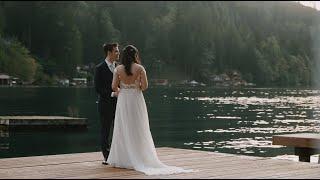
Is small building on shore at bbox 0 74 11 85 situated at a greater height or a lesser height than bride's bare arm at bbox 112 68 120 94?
lesser

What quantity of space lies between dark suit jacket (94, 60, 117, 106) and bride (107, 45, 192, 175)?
1.18 ft

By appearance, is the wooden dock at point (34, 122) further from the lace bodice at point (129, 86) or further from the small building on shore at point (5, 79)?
the small building on shore at point (5, 79)

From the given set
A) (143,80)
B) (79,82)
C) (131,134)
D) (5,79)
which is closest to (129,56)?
(143,80)

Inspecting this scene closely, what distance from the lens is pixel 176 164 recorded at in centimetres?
1014

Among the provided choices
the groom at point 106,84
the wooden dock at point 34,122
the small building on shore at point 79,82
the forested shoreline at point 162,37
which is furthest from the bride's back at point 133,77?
the small building on shore at point 79,82

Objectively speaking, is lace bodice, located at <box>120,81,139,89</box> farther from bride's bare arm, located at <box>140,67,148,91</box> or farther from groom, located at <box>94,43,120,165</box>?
groom, located at <box>94,43,120,165</box>

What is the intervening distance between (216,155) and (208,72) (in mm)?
138078

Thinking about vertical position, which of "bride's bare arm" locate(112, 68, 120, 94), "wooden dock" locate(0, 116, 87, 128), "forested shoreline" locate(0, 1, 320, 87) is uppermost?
"forested shoreline" locate(0, 1, 320, 87)

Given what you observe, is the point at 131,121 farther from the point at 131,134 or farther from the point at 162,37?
the point at 162,37

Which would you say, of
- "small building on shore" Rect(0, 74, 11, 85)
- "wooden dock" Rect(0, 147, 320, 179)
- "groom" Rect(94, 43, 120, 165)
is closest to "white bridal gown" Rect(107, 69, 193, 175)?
"wooden dock" Rect(0, 147, 320, 179)

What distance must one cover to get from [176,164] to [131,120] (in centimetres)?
140

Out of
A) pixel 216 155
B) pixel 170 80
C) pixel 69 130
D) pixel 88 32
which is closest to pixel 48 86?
pixel 88 32

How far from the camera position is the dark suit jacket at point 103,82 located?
9.59m

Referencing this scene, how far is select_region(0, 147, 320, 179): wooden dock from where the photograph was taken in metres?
8.57
